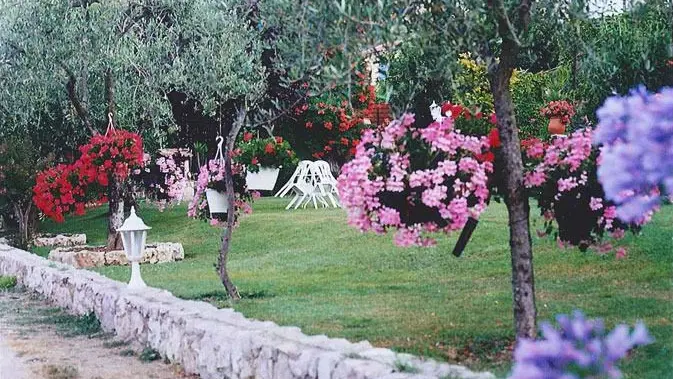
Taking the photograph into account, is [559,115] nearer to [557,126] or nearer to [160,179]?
[557,126]

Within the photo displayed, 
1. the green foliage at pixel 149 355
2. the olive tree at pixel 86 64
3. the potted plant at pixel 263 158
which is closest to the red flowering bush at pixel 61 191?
the olive tree at pixel 86 64

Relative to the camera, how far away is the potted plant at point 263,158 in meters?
18.1

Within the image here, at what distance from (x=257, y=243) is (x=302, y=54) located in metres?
9.26

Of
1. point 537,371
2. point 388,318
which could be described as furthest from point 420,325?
point 537,371

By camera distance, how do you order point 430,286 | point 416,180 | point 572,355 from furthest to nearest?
point 430,286 → point 416,180 → point 572,355

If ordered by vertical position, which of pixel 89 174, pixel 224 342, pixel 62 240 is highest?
pixel 89 174

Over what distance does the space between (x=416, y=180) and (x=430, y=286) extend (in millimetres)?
4011

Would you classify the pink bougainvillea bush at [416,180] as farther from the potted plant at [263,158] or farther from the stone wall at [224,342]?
the potted plant at [263,158]

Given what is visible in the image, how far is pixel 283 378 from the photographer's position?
5.83 metres

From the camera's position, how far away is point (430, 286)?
383 inches

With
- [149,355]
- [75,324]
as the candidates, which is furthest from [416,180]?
[75,324]

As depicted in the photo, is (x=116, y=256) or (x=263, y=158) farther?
(x=263, y=158)

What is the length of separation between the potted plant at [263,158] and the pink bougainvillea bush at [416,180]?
11.7 m

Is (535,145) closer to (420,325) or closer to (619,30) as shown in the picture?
(420,325)
